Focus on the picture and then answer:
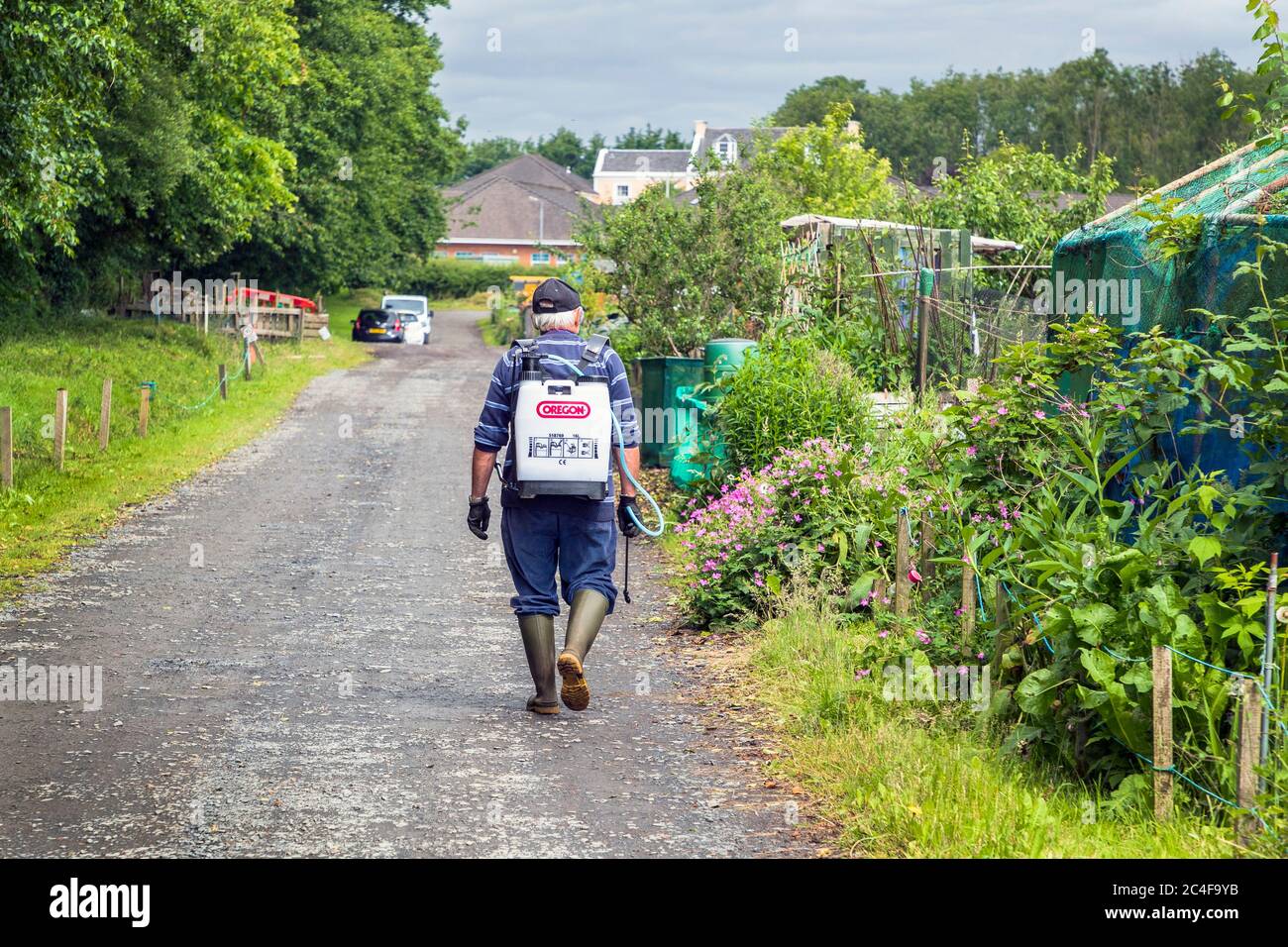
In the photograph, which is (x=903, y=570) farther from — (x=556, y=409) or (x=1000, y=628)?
(x=556, y=409)

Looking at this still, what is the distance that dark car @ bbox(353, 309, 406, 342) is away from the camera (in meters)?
47.4

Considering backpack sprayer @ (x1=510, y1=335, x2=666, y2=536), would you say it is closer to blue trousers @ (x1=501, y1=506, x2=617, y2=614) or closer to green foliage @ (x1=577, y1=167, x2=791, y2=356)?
blue trousers @ (x1=501, y1=506, x2=617, y2=614)

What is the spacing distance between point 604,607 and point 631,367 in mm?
12945

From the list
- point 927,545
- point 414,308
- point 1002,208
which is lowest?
point 927,545

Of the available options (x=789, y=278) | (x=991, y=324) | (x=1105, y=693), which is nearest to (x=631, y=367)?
(x=789, y=278)

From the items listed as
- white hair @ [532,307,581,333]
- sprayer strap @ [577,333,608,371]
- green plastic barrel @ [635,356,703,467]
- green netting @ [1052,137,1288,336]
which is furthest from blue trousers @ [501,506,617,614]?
green plastic barrel @ [635,356,703,467]

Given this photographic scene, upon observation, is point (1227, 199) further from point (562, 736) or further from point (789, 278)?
point (789, 278)

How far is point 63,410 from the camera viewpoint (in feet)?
53.9

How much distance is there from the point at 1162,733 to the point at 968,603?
6.36ft

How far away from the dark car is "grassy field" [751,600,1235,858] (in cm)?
4114

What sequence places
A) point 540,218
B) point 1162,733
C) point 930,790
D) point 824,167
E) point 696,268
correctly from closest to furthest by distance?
point 1162,733 → point 930,790 → point 696,268 → point 824,167 → point 540,218

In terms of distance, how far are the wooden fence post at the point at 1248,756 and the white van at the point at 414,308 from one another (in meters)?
44.3

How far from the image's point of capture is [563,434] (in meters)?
6.84

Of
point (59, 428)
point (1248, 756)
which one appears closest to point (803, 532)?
point (1248, 756)
